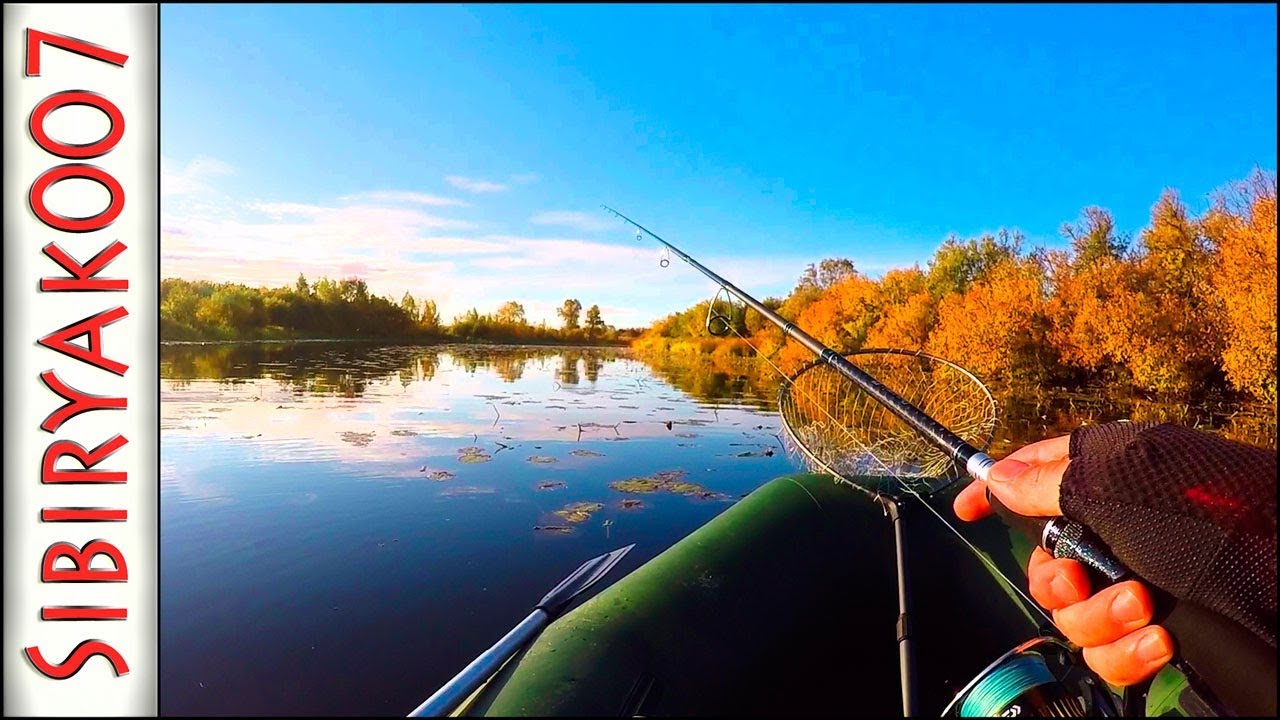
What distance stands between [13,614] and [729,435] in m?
8.41

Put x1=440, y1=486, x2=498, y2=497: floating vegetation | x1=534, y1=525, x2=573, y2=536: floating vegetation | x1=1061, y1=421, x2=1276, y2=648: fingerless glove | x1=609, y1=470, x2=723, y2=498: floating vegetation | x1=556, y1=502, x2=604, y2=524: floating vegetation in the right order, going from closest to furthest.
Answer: x1=1061, y1=421, x2=1276, y2=648: fingerless glove → x1=534, y1=525, x2=573, y2=536: floating vegetation → x1=556, y1=502, x2=604, y2=524: floating vegetation → x1=440, y1=486, x2=498, y2=497: floating vegetation → x1=609, y1=470, x2=723, y2=498: floating vegetation

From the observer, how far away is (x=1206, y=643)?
0.76 m

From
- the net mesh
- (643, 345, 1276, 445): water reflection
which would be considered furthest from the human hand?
(643, 345, 1276, 445): water reflection

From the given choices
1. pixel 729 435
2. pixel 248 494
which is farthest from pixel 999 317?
pixel 248 494

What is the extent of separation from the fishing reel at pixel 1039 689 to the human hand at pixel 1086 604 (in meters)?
0.22

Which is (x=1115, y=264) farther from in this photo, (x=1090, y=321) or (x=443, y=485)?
(x=443, y=485)

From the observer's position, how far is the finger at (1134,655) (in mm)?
841

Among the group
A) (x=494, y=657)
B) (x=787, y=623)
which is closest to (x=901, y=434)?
(x=787, y=623)

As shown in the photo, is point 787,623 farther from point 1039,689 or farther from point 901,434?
point 901,434

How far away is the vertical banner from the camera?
1.18 m

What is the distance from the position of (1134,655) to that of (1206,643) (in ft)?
0.44

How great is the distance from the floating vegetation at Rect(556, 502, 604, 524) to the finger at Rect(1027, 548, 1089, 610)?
173 inches

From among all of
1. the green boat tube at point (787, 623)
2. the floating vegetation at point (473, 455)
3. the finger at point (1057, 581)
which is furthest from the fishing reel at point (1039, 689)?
the floating vegetation at point (473, 455)

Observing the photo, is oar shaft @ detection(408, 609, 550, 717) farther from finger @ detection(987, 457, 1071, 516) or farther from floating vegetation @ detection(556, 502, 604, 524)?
floating vegetation @ detection(556, 502, 604, 524)
